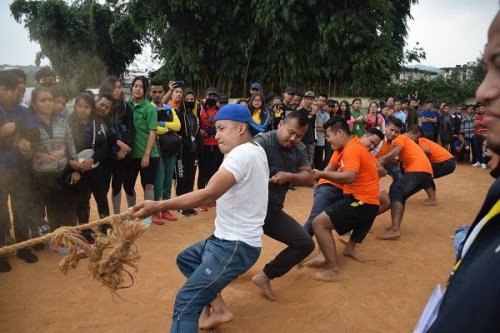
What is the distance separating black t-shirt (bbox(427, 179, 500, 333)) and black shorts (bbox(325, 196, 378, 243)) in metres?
3.46

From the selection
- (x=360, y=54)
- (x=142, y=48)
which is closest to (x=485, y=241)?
(x=360, y=54)

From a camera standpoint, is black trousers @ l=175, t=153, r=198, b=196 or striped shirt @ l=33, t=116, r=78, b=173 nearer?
striped shirt @ l=33, t=116, r=78, b=173

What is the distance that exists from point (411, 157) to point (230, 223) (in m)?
4.25

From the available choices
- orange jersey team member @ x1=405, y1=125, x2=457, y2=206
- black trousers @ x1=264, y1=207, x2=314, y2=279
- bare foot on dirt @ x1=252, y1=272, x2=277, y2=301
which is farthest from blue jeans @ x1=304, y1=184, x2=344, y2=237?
orange jersey team member @ x1=405, y1=125, x2=457, y2=206

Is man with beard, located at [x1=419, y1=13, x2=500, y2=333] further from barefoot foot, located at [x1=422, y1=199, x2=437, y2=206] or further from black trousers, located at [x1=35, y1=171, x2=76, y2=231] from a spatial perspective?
barefoot foot, located at [x1=422, y1=199, x2=437, y2=206]

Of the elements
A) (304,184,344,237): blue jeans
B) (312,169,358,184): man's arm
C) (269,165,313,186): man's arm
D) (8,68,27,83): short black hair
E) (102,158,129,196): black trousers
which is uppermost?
(8,68,27,83): short black hair

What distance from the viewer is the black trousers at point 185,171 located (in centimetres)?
643

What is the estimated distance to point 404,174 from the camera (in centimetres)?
597

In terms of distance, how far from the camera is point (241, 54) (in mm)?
15562

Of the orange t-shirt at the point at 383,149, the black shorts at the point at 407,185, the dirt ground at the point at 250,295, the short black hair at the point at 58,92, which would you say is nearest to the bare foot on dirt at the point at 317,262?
the dirt ground at the point at 250,295

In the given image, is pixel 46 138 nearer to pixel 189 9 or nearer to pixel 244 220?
pixel 244 220

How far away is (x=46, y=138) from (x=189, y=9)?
12145 mm

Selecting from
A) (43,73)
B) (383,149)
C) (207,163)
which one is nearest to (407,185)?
(383,149)

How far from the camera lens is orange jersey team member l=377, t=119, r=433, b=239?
5602mm
